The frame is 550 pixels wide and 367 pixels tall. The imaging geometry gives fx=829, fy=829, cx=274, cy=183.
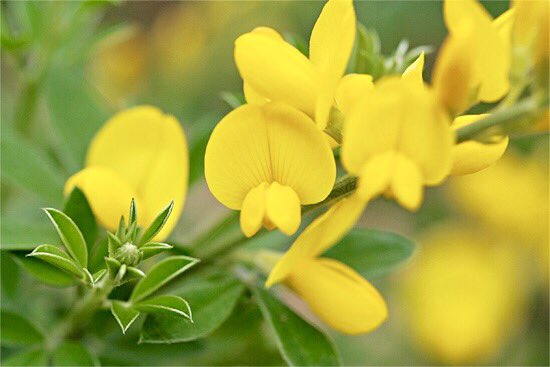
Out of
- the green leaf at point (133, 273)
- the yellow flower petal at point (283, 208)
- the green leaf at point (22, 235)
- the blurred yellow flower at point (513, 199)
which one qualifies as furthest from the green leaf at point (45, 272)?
the blurred yellow flower at point (513, 199)

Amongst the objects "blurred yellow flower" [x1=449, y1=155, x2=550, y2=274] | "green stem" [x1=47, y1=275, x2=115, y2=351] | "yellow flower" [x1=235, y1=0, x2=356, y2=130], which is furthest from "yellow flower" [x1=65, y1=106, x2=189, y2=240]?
"blurred yellow flower" [x1=449, y1=155, x2=550, y2=274]

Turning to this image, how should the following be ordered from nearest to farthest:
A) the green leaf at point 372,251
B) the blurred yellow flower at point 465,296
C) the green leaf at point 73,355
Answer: the green leaf at point 73,355, the green leaf at point 372,251, the blurred yellow flower at point 465,296

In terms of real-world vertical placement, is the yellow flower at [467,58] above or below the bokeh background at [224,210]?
above

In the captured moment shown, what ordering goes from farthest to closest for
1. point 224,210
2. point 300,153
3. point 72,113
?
point 224,210
point 72,113
point 300,153

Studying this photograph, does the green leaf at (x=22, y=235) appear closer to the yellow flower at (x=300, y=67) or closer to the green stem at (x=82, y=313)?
the green stem at (x=82, y=313)

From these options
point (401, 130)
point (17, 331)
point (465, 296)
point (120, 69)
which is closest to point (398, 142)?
point (401, 130)

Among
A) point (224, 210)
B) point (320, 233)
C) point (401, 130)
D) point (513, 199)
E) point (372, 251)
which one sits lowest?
point (513, 199)

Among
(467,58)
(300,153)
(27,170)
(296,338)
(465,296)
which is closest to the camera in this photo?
(467,58)

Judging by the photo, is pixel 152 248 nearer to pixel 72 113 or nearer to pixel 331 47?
pixel 331 47
